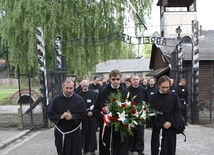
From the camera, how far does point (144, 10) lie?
55.4 feet

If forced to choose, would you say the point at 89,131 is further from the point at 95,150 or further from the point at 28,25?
the point at 28,25

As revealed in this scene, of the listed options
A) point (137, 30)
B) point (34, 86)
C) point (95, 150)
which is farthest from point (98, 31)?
point (95, 150)

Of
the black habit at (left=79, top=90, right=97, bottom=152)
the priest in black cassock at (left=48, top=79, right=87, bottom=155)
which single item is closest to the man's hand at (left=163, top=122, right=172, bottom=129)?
the priest in black cassock at (left=48, top=79, right=87, bottom=155)

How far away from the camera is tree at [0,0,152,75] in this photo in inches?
602

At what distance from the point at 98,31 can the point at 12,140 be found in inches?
306

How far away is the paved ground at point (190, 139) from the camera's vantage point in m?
8.20

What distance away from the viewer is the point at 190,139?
9.65 m

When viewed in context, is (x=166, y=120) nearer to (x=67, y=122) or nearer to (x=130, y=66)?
(x=67, y=122)

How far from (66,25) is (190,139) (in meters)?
8.75

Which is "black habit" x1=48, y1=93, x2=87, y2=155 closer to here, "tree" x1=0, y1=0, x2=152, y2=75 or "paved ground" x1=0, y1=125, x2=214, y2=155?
"paved ground" x1=0, y1=125, x2=214, y2=155

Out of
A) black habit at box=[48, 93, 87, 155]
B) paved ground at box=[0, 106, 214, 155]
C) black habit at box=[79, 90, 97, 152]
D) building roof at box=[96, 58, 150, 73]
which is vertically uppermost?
building roof at box=[96, 58, 150, 73]

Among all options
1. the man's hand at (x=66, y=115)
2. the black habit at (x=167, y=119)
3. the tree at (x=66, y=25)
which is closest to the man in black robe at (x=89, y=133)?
the man's hand at (x=66, y=115)

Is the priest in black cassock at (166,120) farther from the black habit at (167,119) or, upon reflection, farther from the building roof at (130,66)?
the building roof at (130,66)

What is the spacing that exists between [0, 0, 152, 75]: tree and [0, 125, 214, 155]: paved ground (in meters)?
4.77
